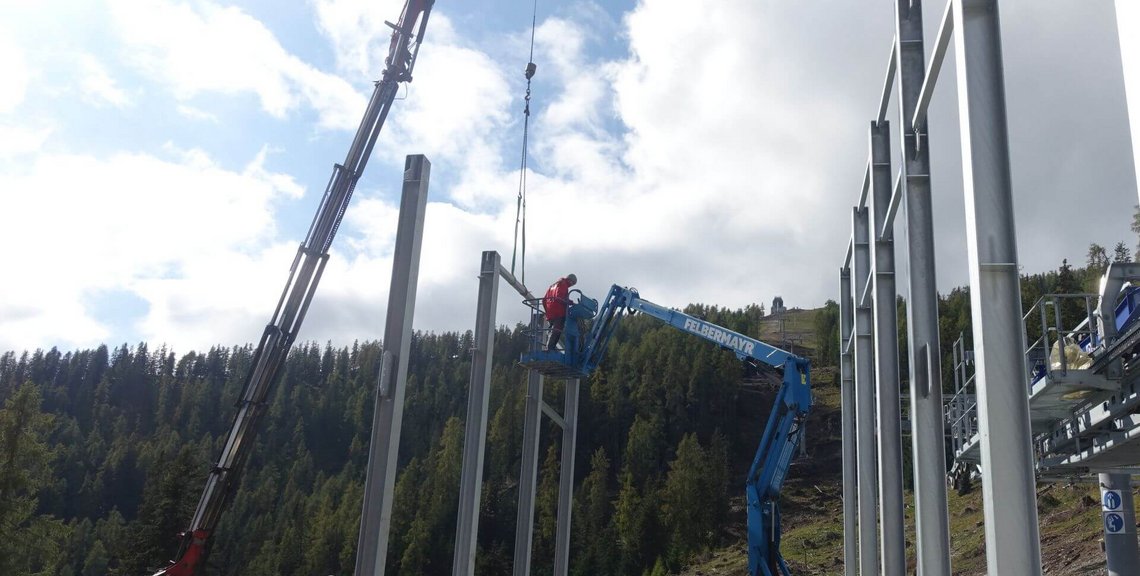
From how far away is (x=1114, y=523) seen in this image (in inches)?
488

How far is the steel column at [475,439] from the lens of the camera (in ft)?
40.9

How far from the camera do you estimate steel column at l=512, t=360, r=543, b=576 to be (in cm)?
1481

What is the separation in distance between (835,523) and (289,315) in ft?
131

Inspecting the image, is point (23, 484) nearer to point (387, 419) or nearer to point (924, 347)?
point (387, 419)

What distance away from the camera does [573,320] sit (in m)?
17.0

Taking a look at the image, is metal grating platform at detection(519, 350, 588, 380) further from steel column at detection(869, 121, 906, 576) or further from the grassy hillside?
steel column at detection(869, 121, 906, 576)

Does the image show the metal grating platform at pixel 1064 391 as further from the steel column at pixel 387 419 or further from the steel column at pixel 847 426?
the steel column at pixel 387 419

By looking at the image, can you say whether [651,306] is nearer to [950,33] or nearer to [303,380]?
[950,33]

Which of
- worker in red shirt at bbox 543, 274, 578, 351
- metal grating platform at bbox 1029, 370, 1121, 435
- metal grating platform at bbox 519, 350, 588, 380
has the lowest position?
metal grating platform at bbox 1029, 370, 1121, 435

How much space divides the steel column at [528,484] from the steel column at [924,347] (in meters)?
8.37

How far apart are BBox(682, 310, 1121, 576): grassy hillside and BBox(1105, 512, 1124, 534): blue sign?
199 inches

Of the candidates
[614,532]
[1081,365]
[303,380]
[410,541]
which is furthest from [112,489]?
[1081,365]

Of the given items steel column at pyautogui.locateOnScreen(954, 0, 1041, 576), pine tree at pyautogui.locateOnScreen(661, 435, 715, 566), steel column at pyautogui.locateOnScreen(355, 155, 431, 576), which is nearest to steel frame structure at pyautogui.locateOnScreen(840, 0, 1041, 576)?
steel column at pyautogui.locateOnScreen(954, 0, 1041, 576)

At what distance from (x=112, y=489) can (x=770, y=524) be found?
86.4 meters
